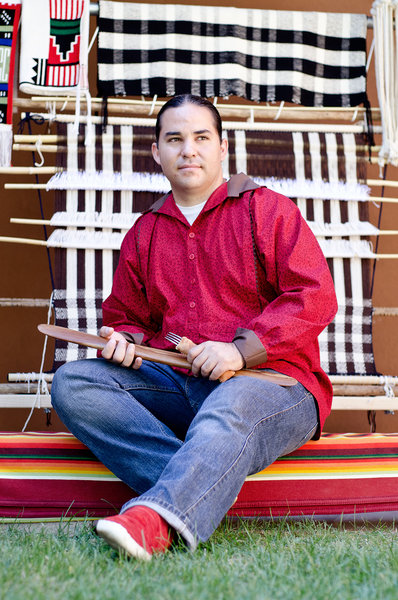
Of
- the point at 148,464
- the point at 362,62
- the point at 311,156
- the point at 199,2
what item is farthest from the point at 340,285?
the point at 199,2

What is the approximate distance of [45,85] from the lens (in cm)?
286

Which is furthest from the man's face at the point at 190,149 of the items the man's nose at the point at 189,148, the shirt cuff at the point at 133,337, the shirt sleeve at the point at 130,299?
the shirt cuff at the point at 133,337

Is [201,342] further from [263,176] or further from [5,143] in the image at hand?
[5,143]

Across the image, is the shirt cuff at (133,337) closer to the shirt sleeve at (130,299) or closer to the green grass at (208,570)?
the shirt sleeve at (130,299)

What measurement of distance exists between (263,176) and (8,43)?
3.86 ft

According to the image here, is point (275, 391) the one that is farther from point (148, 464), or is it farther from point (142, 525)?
point (142, 525)

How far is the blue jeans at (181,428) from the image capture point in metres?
1.41

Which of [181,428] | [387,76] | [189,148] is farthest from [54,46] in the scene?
[181,428]

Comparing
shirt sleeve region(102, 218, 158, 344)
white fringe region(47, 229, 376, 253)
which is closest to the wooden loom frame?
white fringe region(47, 229, 376, 253)

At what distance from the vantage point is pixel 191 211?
2152 millimetres

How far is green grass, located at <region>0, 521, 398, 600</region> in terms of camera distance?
113cm

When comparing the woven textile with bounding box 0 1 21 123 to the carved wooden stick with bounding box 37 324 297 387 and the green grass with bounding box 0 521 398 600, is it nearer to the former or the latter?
the carved wooden stick with bounding box 37 324 297 387

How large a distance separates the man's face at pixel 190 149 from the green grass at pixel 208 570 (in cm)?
102

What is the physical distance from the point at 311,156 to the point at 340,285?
1.83ft
